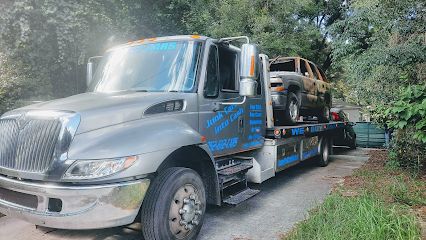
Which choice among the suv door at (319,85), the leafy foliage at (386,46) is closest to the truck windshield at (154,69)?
the suv door at (319,85)

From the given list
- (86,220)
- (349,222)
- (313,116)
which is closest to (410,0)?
(313,116)

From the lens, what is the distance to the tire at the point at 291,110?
757cm

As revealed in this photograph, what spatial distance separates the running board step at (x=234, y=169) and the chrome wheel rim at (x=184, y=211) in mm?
936

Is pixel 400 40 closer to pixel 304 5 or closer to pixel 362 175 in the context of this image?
pixel 362 175

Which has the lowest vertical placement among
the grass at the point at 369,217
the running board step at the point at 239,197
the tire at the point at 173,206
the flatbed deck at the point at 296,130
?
the grass at the point at 369,217

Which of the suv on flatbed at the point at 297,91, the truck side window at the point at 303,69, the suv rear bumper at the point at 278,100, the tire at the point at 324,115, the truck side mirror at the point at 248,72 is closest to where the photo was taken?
the truck side mirror at the point at 248,72

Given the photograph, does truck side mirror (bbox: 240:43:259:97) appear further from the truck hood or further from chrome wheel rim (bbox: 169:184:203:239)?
chrome wheel rim (bbox: 169:184:203:239)

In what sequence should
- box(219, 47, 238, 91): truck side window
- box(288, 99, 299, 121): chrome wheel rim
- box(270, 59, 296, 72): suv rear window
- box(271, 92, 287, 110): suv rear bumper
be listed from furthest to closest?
box(270, 59, 296, 72): suv rear window, box(288, 99, 299, 121): chrome wheel rim, box(271, 92, 287, 110): suv rear bumper, box(219, 47, 238, 91): truck side window

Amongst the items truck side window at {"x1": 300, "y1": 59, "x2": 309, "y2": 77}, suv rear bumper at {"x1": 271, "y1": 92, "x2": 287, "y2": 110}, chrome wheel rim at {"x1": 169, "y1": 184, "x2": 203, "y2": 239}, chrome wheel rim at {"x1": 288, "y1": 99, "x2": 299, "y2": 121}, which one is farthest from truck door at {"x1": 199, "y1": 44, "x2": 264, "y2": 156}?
truck side window at {"x1": 300, "y1": 59, "x2": 309, "y2": 77}

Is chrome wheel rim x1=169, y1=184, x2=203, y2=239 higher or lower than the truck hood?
lower

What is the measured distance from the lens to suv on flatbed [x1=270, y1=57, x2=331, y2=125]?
749 cm

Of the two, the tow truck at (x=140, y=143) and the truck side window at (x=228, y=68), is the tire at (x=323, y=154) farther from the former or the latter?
the truck side window at (x=228, y=68)

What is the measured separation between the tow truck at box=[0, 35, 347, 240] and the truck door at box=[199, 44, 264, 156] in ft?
0.05

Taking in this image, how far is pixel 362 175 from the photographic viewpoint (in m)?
7.97
